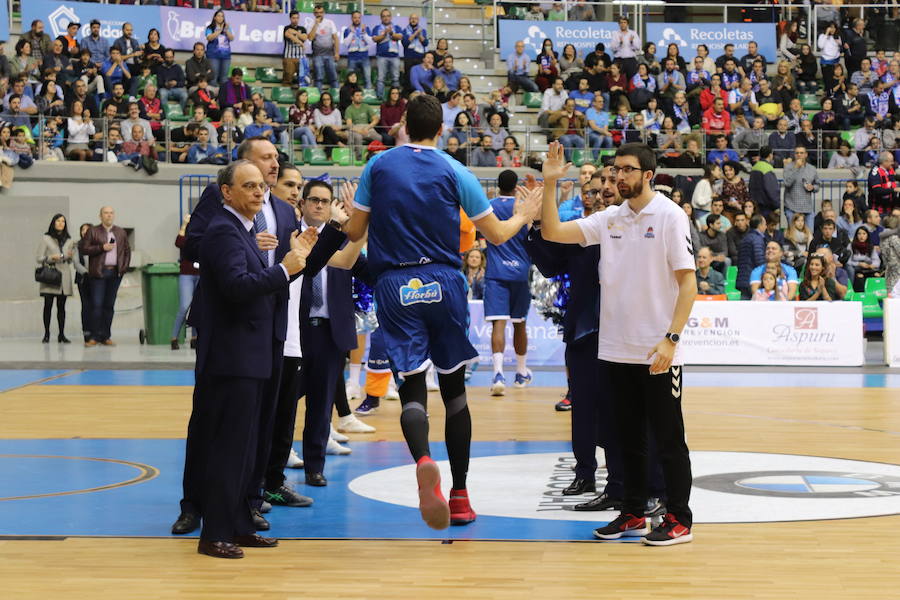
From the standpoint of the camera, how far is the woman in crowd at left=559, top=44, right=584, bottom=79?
26828mm

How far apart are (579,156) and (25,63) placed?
34.2ft

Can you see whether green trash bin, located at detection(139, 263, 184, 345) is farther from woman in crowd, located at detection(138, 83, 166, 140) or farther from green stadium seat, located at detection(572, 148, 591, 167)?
green stadium seat, located at detection(572, 148, 591, 167)

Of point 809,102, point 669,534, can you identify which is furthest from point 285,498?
point 809,102

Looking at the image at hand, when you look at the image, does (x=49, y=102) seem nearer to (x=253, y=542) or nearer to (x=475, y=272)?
(x=475, y=272)

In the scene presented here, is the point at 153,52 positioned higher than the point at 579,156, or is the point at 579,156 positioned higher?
the point at 153,52

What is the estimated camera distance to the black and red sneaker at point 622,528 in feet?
21.0

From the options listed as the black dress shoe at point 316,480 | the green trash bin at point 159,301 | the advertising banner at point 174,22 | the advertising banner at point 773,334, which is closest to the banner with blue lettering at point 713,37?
the advertising banner at point 174,22

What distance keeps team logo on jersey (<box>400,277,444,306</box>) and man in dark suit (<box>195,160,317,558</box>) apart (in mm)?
587

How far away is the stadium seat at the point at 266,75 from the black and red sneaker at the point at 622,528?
2073cm

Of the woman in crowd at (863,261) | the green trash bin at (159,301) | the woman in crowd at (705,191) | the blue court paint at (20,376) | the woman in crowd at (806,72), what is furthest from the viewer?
the woman in crowd at (806,72)

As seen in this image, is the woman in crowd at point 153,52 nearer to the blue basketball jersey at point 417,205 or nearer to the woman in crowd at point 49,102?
the woman in crowd at point 49,102

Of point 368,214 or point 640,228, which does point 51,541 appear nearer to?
point 368,214

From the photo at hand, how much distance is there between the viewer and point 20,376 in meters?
14.9

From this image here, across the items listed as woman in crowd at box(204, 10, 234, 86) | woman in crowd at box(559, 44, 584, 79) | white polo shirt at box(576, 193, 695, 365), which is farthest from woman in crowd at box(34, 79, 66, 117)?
white polo shirt at box(576, 193, 695, 365)
